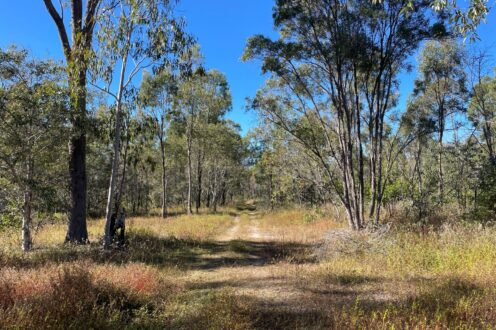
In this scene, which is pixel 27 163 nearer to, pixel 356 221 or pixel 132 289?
pixel 132 289

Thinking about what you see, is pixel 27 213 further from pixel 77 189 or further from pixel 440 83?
pixel 440 83

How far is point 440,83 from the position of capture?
74.1 feet

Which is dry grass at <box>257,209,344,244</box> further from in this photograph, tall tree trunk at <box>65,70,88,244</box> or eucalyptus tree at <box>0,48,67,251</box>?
eucalyptus tree at <box>0,48,67,251</box>

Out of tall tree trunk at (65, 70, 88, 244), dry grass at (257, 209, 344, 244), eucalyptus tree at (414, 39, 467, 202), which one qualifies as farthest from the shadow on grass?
eucalyptus tree at (414, 39, 467, 202)

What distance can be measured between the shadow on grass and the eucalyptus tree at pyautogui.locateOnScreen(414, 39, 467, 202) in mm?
14921

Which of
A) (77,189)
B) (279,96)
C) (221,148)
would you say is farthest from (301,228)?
(221,148)

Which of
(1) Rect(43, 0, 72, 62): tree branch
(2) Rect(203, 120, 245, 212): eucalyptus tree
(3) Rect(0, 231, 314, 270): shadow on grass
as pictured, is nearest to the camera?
(3) Rect(0, 231, 314, 270): shadow on grass

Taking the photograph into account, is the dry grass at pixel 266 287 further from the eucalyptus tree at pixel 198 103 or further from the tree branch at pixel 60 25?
the eucalyptus tree at pixel 198 103

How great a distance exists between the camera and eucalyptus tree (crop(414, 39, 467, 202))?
2102 centimetres

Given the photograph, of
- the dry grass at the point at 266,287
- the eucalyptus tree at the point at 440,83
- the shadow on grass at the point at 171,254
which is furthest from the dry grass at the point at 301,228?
the eucalyptus tree at the point at 440,83

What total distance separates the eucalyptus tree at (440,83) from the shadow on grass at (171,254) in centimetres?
1492

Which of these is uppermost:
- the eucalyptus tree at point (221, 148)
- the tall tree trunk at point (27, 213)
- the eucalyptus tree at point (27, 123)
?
the eucalyptus tree at point (221, 148)

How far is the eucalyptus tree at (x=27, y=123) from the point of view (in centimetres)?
905

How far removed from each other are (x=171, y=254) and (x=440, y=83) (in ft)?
71.9
